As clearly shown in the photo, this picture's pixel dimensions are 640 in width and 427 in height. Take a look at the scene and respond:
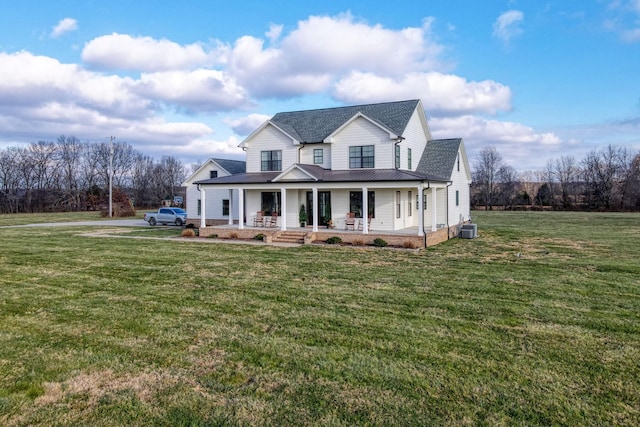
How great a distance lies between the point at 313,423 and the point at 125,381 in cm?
253

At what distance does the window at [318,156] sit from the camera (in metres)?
Answer: 23.8

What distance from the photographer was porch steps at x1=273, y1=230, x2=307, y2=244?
19873 mm

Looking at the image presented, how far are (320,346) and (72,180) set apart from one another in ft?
224

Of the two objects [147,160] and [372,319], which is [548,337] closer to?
[372,319]

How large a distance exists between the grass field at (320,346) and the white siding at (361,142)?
10.5 meters

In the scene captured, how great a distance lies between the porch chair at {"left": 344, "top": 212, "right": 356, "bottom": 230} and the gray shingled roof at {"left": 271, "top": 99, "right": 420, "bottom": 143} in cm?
488

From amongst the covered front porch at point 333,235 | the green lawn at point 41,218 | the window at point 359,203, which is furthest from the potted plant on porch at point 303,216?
the green lawn at point 41,218

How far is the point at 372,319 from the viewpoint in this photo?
24.5 ft

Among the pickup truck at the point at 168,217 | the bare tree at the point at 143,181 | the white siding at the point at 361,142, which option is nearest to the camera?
the white siding at the point at 361,142

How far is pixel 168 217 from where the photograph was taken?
30.3m

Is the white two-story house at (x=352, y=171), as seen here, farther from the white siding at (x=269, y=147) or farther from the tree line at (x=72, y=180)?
the tree line at (x=72, y=180)

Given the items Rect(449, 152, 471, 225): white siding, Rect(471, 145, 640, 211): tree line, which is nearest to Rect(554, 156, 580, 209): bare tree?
Rect(471, 145, 640, 211): tree line

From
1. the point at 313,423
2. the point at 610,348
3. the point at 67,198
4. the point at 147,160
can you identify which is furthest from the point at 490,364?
the point at 147,160

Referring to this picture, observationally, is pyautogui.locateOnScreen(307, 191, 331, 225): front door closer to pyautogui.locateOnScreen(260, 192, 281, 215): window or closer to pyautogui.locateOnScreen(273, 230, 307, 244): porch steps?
pyautogui.locateOnScreen(260, 192, 281, 215): window
